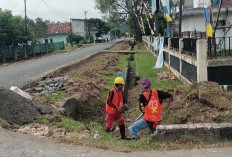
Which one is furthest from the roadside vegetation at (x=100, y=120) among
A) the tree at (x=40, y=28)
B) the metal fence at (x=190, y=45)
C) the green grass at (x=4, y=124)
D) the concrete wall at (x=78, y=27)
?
the tree at (x=40, y=28)

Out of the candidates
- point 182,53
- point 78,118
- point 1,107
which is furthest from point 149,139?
point 182,53

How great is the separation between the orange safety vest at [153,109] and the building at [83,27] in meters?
74.6

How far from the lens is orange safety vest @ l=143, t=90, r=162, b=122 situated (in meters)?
6.41

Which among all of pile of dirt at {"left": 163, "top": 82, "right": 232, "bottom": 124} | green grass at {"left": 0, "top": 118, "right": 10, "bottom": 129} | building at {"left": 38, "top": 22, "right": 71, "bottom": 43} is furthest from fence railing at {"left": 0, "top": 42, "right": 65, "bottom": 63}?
building at {"left": 38, "top": 22, "right": 71, "bottom": 43}

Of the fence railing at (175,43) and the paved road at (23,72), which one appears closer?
the fence railing at (175,43)

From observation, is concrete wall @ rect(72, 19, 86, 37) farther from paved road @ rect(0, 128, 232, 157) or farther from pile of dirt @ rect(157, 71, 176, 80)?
paved road @ rect(0, 128, 232, 157)

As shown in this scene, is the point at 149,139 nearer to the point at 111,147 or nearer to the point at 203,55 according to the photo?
the point at 111,147

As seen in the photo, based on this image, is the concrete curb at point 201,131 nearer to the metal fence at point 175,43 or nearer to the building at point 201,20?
the metal fence at point 175,43

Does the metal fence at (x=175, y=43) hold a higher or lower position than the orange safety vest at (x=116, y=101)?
higher

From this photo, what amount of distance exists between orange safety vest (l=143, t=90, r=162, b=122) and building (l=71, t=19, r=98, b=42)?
74559 mm

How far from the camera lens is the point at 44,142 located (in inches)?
220

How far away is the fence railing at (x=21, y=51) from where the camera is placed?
31325 mm

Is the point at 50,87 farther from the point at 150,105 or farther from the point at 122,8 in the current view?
the point at 122,8

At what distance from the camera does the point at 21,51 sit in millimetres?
35812
